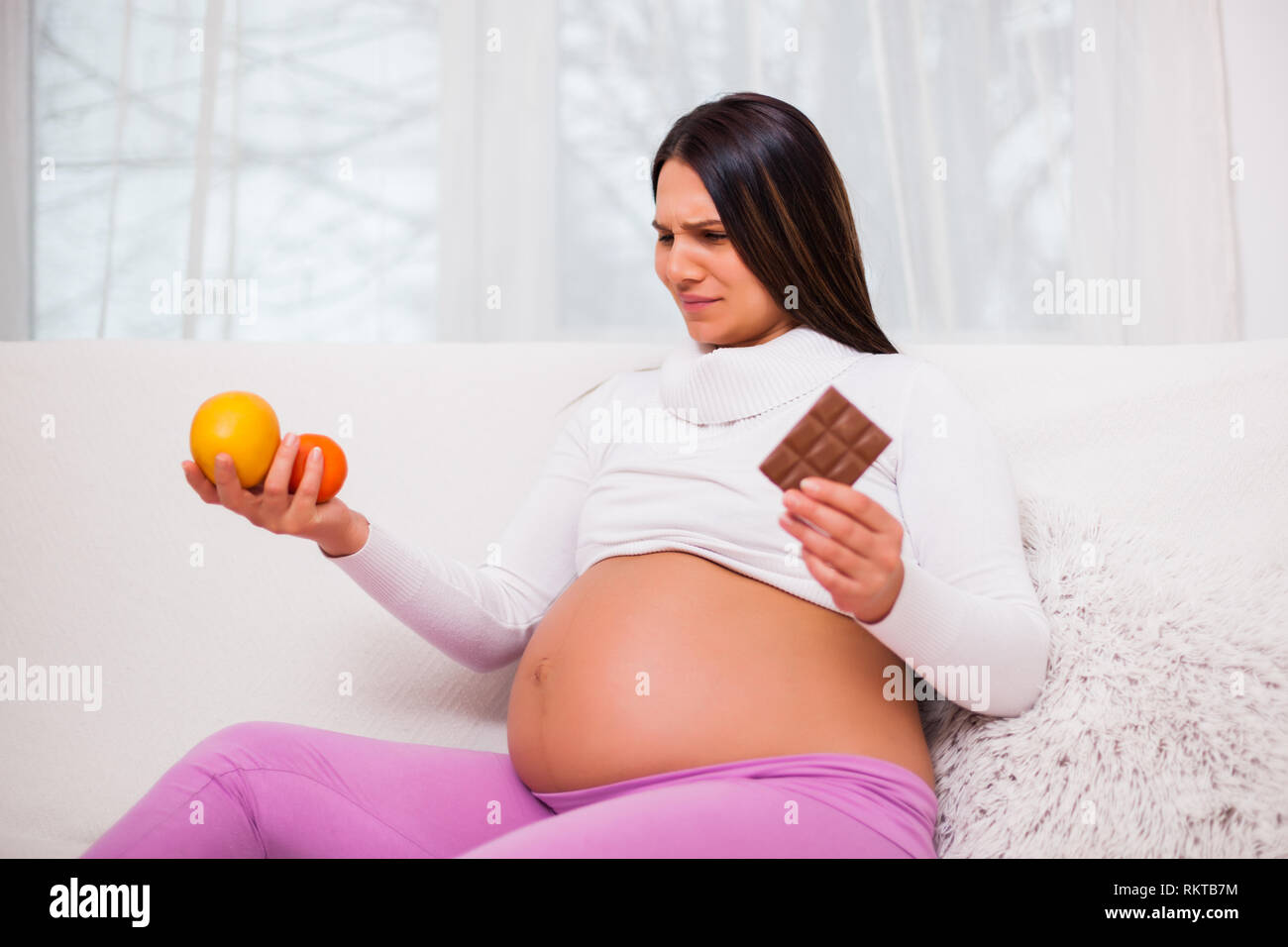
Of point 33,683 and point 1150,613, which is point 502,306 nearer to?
point 33,683

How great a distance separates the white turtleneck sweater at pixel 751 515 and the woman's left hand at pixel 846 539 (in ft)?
0.17

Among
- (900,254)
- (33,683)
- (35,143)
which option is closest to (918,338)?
(900,254)

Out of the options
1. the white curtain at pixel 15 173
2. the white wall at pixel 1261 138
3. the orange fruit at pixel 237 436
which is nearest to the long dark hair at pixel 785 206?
the orange fruit at pixel 237 436

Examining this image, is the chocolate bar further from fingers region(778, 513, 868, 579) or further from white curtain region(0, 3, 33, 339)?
white curtain region(0, 3, 33, 339)

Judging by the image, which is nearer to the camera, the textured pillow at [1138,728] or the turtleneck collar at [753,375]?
the textured pillow at [1138,728]

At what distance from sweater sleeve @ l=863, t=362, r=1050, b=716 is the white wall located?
188 cm

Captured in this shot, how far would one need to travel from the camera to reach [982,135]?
2.56 meters

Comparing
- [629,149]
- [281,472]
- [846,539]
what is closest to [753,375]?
[846,539]

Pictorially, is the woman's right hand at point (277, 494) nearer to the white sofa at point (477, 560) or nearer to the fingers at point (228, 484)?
the fingers at point (228, 484)

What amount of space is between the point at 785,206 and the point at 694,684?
0.61 m

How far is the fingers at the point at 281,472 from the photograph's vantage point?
997 mm

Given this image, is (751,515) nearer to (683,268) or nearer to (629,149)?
(683,268)

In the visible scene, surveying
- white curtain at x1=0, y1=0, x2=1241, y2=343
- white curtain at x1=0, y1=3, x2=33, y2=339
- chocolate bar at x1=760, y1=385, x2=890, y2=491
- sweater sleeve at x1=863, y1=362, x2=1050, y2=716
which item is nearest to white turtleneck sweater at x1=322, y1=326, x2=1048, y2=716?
sweater sleeve at x1=863, y1=362, x2=1050, y2=716

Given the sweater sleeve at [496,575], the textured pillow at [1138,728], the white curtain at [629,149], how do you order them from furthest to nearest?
the white curtain at [629,149], the sweater sleeve at [496,575], the textured pillow at [1138,728]
